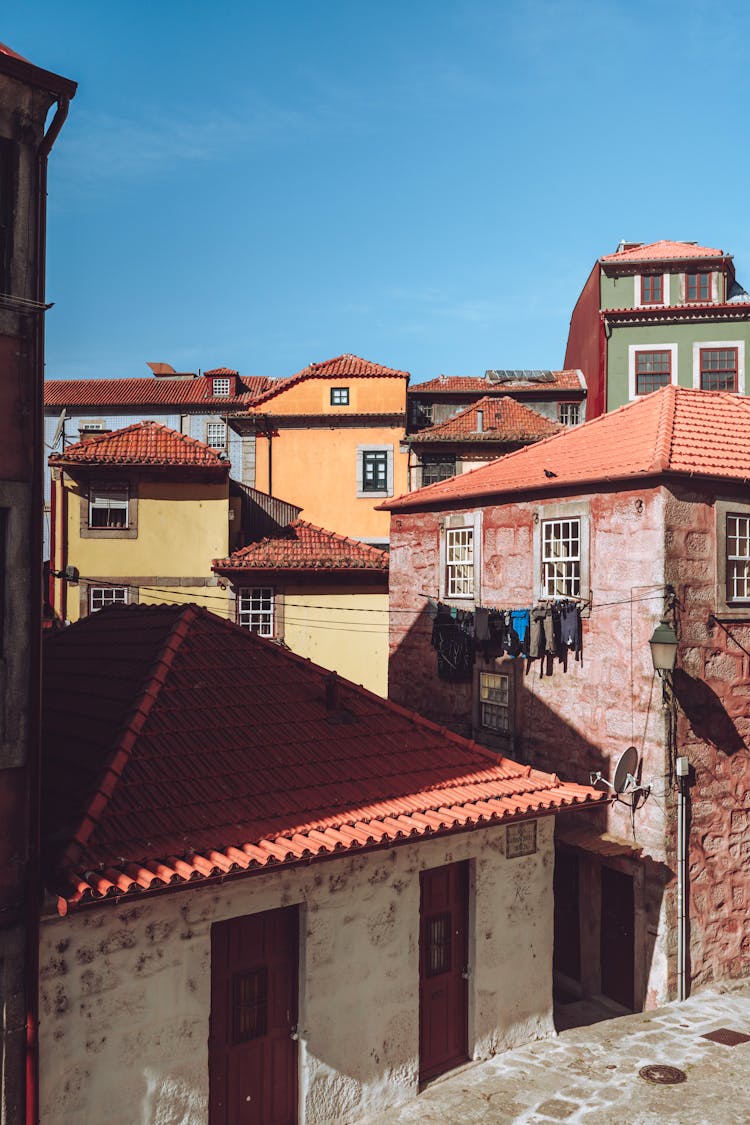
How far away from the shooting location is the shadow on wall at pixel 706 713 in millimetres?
14680

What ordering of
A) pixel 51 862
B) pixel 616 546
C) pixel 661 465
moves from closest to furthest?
pixel 51 862 < pixel 661 465 < pixel 616 546

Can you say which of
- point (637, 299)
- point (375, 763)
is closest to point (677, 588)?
point (375, 763)

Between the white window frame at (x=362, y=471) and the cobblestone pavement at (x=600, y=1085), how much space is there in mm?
23870

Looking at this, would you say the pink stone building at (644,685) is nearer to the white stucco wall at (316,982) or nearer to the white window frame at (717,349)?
the white stucco wall at (316,982)

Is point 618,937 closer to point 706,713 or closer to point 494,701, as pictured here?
point 706,713

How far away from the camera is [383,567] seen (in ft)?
82.4

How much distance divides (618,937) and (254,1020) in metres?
7.77

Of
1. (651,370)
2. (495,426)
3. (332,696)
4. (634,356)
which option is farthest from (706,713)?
(495,426)

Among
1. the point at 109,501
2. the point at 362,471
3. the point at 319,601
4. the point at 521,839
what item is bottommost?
the point at 521,839

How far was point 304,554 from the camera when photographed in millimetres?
25578

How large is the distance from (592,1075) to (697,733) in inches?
215

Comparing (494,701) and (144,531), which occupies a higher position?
(144,531)

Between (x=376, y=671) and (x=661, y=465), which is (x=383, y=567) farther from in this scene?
(x=661, y=465)

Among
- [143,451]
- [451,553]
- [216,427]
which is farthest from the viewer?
[216,427]
